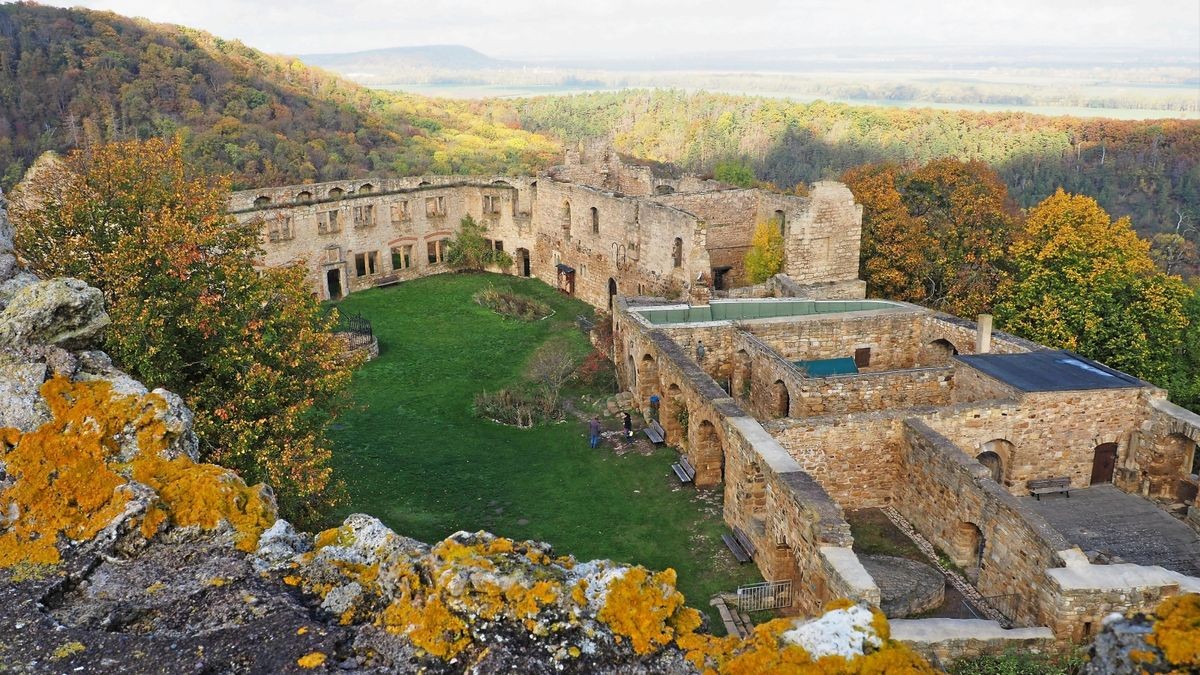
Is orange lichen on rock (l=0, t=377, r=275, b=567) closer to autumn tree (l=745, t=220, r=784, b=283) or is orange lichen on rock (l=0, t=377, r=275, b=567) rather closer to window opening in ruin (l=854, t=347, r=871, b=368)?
window opening in ruin (l=854, t=347, r=871, b=368)

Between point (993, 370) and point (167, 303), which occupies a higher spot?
point (167, 303)

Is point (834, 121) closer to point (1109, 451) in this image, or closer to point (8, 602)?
point (1109, 451)

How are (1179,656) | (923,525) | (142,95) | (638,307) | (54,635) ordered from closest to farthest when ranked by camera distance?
(1179,656) → (54,635) → (923,525) → (638,307) → (142,95)

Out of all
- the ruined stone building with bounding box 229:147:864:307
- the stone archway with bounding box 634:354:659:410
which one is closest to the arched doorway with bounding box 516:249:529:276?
the ruined stone building with bounding box 229:147:864:307

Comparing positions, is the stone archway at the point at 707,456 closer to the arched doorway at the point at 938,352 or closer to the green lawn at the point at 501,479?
the green lawn at the point at 501,479

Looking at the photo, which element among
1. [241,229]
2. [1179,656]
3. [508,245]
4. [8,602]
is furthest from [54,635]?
[508,245]

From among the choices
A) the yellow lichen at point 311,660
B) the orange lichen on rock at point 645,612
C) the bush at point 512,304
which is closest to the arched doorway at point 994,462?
the orange lichen on rock at point 645,612

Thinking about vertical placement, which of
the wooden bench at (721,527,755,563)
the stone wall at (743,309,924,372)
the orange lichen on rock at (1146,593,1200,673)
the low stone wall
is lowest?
the wooden bench at (721,527,755,563)
